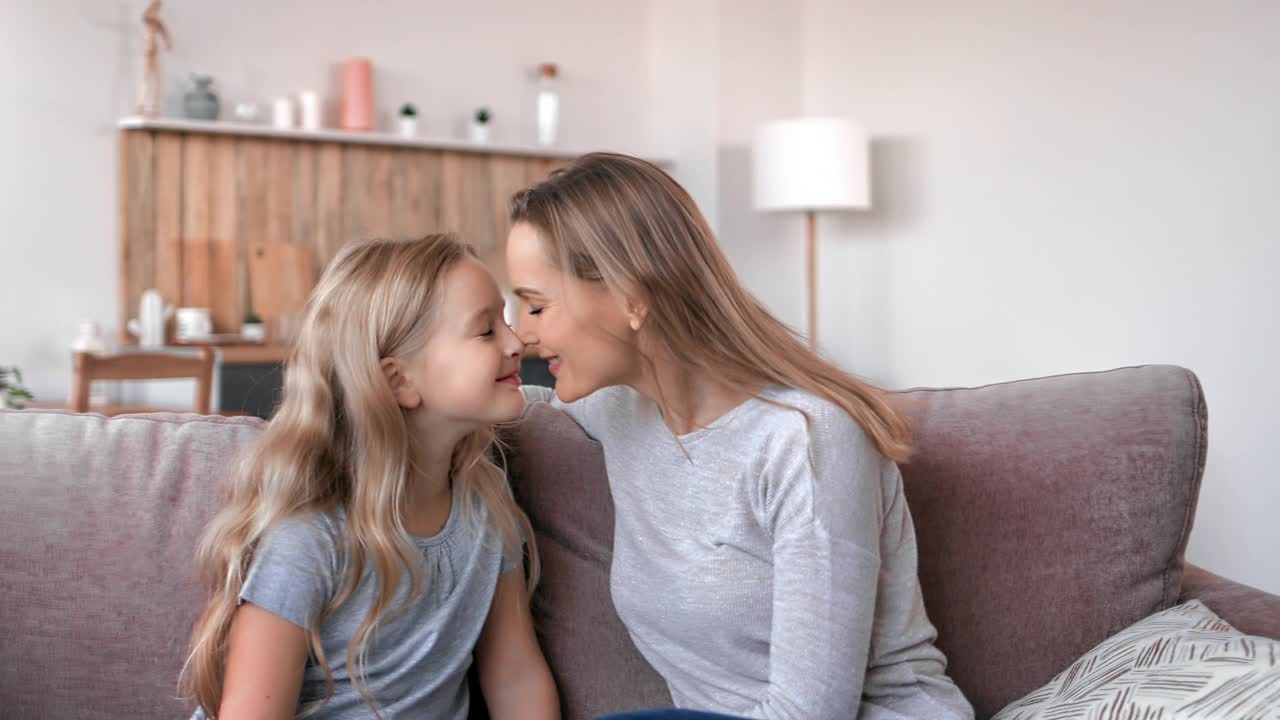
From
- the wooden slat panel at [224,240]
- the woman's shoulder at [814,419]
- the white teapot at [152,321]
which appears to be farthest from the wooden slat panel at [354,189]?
the woman's shoulder at [814,419]

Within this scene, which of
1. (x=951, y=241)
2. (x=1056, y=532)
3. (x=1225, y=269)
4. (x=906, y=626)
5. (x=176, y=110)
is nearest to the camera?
(x=906, y=626)

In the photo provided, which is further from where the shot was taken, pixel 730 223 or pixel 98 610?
pixel 730 223

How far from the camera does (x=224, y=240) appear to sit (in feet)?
14.9

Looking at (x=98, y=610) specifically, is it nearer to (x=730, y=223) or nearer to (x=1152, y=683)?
(x=1152, y=683)

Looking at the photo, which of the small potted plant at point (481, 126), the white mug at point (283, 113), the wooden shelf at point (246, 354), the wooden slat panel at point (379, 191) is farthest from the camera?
the small potted plant at point (481, 126)

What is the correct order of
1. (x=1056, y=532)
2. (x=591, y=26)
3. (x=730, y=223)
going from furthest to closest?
(x=591, y=26)
(x=730, y=223)
(x=1056, y=532)

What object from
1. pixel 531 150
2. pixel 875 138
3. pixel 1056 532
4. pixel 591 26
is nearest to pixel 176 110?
pixel 531 150

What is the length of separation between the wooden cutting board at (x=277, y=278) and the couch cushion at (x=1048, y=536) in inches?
140

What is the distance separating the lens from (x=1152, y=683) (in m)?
1.19

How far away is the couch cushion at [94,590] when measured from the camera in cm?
136

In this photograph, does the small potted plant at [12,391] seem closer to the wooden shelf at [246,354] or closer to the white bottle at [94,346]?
the white bottle at [94,346]

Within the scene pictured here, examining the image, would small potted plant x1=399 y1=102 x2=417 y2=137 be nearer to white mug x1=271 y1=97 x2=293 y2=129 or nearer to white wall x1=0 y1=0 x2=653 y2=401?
white wall x1=0 y1=0 x2=653 y2=401

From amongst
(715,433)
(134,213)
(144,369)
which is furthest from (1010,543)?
(134,213)

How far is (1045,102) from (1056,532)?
2677 mm
